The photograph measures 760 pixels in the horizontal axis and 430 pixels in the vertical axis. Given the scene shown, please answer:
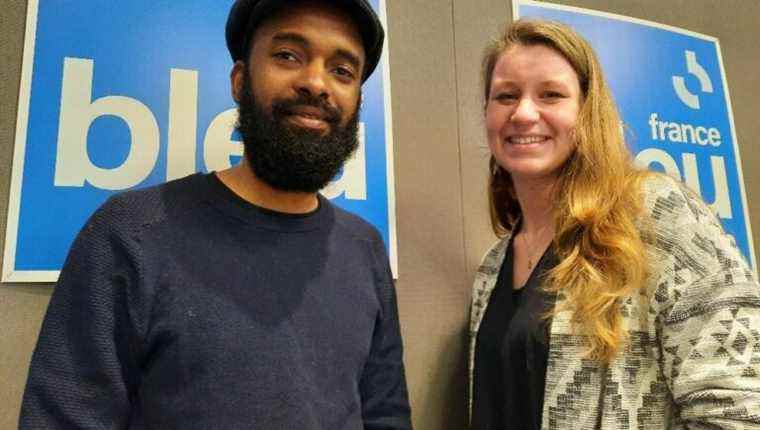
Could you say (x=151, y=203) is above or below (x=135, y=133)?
below

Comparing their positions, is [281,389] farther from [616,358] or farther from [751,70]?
[751,70]

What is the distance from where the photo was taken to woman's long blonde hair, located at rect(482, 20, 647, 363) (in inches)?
30.0

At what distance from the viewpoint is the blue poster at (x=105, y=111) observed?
94cm

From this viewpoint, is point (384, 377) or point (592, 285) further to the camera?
point (384, 377)

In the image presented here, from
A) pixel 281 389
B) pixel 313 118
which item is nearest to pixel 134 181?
pixel 313 118

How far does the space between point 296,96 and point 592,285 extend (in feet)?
1.81

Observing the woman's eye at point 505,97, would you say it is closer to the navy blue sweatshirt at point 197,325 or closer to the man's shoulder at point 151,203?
the navy blue sweatshirt at point 197,325

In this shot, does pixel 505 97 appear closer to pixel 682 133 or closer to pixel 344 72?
pixel 344 72

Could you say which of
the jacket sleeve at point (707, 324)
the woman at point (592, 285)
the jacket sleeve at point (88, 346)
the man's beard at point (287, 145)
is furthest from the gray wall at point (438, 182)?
the jacket sleeve at point (88, 346)

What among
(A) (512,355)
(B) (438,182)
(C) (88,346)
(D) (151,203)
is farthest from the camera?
(B) (438,182)

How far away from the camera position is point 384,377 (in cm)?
89

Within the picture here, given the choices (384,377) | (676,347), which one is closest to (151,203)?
(384,377)

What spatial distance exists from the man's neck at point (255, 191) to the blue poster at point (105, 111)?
0.81 feet

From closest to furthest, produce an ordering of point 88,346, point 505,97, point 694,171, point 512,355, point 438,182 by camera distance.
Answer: point 88,346 < point 512,355 < point 505,97 < point 438,182 < point 694,171
